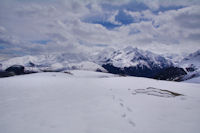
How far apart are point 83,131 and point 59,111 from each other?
2022 millimetres

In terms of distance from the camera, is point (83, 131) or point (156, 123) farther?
point (156, 123)

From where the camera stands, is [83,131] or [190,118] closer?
[83,131]

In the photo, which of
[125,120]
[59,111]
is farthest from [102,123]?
[59,111]

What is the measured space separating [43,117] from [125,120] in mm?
3105

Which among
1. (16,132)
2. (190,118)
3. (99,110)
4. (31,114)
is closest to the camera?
(16,132)

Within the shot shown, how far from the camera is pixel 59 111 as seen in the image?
17.6 ft

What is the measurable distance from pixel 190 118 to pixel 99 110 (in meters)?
3.58

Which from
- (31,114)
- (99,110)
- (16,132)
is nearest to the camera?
(16,132)

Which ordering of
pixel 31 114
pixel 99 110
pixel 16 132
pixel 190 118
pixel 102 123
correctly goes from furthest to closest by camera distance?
pixel 99 110
pixel 31 114
pixel 190 118
pixel 102 123
pixel 16 132

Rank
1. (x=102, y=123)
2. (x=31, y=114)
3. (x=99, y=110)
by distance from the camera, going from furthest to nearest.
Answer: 1. (x=99, y=110)
2. (x=31, y=114)
3. (x=102, y=123)

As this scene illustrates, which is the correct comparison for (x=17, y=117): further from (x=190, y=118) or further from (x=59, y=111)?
(x=190, y=118)

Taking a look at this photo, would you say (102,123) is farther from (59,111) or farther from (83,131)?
(59,111)

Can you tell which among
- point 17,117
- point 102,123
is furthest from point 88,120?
point 17,117

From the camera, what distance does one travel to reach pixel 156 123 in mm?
4262
